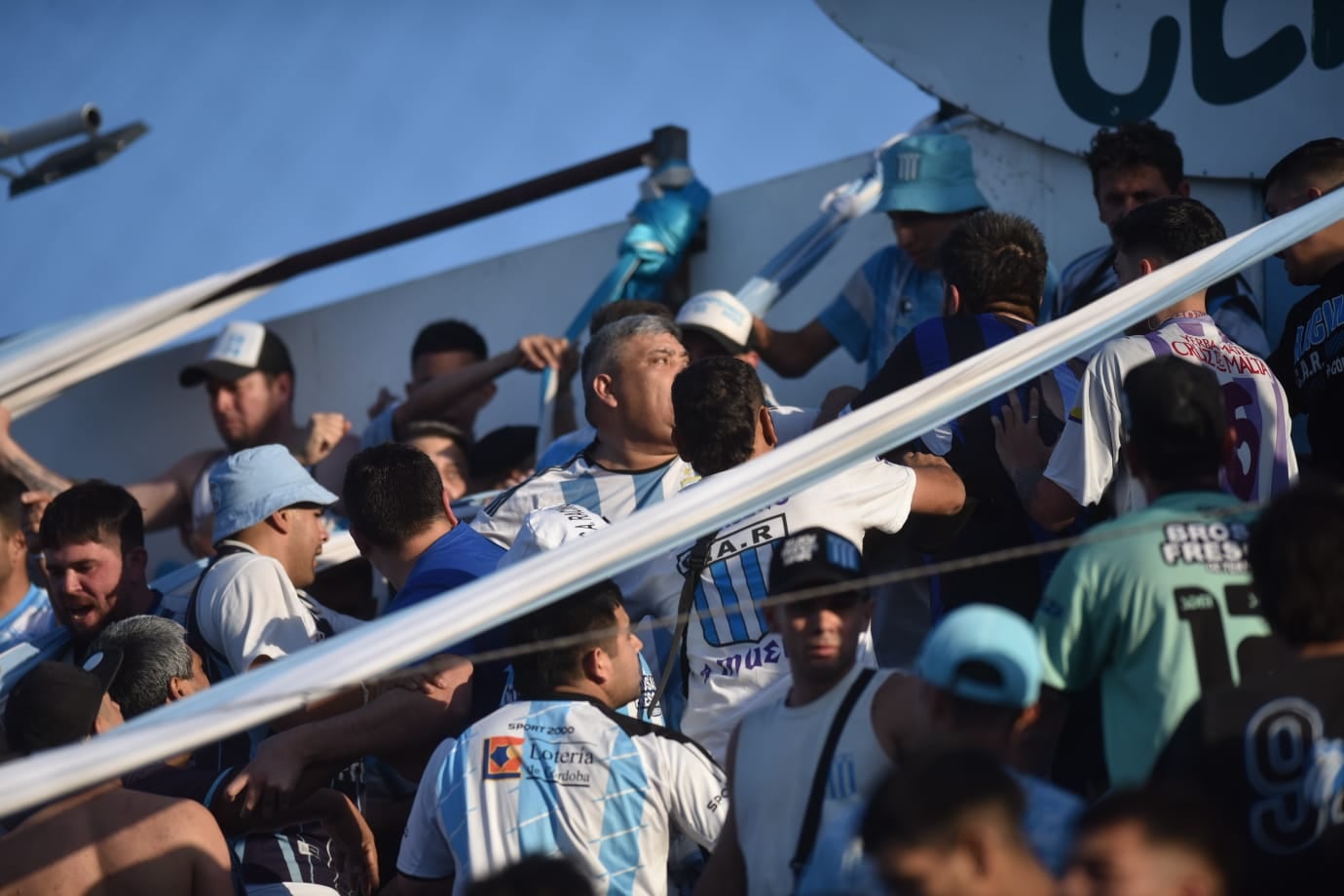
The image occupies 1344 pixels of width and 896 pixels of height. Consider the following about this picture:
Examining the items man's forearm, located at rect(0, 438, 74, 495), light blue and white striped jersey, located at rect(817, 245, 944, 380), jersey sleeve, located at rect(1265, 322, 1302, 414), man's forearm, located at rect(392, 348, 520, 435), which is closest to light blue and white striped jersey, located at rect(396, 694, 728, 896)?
jersey sleeve, located at rect(1265, 322, 1302, 414)

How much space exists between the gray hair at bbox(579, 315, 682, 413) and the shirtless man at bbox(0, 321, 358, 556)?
1901mm

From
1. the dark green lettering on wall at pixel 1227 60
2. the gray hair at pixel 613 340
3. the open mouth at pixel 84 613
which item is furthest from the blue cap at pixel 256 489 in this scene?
the dark green lettering on wall at pixel 1227 60

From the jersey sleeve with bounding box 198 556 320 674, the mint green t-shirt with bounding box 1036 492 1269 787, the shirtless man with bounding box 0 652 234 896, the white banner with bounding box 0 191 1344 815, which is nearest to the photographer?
the mint green t-shirt with bounding box 1036 492 1269 787

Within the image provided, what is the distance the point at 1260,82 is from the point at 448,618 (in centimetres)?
336

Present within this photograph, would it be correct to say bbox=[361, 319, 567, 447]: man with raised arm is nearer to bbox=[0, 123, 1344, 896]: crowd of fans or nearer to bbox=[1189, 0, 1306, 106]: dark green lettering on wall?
bbox=[0, 123, 1344, 896]: crowd of fans

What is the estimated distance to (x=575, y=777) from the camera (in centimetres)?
331

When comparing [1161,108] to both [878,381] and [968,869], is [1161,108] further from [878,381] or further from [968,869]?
[968,869]

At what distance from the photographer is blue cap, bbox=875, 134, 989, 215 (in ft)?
16.3

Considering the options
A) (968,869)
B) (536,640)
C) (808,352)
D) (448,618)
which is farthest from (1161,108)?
(968,869)

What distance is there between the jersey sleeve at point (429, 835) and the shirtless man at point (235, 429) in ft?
9.29

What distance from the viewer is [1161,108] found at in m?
5.45

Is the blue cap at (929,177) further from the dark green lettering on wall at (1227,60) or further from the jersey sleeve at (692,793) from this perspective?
the jersey sleeve at (692,793)

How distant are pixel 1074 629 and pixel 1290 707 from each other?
345mm

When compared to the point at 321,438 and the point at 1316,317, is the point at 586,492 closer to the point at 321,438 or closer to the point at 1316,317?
the point at 1316,317
